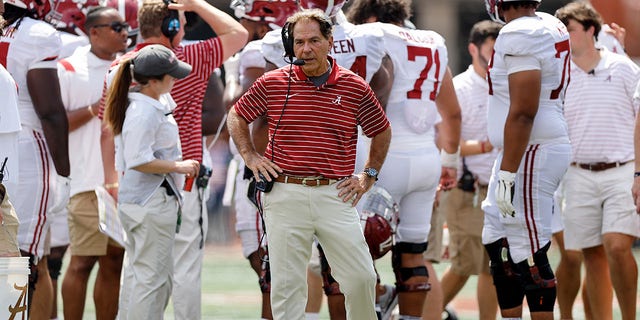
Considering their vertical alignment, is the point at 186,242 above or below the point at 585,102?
below

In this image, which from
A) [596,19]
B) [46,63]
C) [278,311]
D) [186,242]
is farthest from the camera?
[596,19]

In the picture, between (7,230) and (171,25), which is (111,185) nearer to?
(171,25)

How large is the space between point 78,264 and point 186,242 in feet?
2.76

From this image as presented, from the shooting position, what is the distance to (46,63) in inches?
286

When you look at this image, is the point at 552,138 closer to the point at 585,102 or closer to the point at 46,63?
the point at 585,102

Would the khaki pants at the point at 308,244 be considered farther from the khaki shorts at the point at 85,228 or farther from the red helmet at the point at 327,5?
the khaki shorts at the point at 85,228

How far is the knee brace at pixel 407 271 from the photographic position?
7.70 metres

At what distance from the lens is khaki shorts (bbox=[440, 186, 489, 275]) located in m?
9.34

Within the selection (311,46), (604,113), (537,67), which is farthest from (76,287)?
(604,113)

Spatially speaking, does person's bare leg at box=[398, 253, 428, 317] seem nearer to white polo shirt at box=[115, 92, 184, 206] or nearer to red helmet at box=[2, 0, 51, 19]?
white polo shirt at box=[115, 92, 184, 206]

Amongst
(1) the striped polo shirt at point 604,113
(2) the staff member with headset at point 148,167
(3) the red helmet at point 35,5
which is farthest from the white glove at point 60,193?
(1) the striped polo shirt at point 604,113

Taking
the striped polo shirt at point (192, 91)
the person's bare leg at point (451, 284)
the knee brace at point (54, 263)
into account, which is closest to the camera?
the striped polo shirt at point (192, 91)

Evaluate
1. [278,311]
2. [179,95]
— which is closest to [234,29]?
[179,95]

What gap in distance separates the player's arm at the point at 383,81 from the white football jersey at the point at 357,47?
0.10 m
